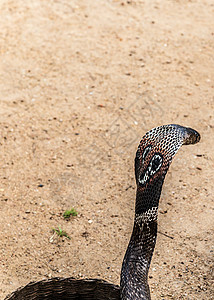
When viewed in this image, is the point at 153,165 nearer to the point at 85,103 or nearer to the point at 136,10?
the point at 85,103

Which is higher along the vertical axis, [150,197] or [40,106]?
[150,197]

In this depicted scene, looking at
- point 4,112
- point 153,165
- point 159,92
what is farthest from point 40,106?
point 153,165

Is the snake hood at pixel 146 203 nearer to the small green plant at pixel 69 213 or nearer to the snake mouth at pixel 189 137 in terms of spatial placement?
the snake mouth at pixel 189 137

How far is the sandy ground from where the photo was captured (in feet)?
12.4

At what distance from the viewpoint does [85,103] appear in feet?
17.9

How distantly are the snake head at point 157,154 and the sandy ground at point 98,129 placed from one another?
43.7 inches

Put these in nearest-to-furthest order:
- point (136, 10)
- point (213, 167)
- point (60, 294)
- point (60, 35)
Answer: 1. point (60, 294)
2. point (213, 167)
3. point (60, 35)
4. point (136, 10)

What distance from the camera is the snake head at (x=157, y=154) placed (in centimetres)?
278

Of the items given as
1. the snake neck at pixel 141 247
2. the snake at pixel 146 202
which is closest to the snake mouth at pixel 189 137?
the snake at pixel 146 202

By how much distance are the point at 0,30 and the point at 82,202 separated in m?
3.55

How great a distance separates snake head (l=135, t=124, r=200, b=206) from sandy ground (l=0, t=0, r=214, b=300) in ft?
3.65

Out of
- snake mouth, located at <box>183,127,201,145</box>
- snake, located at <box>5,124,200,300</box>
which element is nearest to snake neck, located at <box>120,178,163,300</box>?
snake, located at <box>5,124,200,300</box>

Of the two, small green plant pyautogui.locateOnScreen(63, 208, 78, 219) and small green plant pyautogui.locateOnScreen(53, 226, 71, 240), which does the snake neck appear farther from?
small green plant pyautogui.locateOnScreen(63, 208, 78, 219)

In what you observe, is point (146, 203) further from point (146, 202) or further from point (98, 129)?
point (98, 129)
